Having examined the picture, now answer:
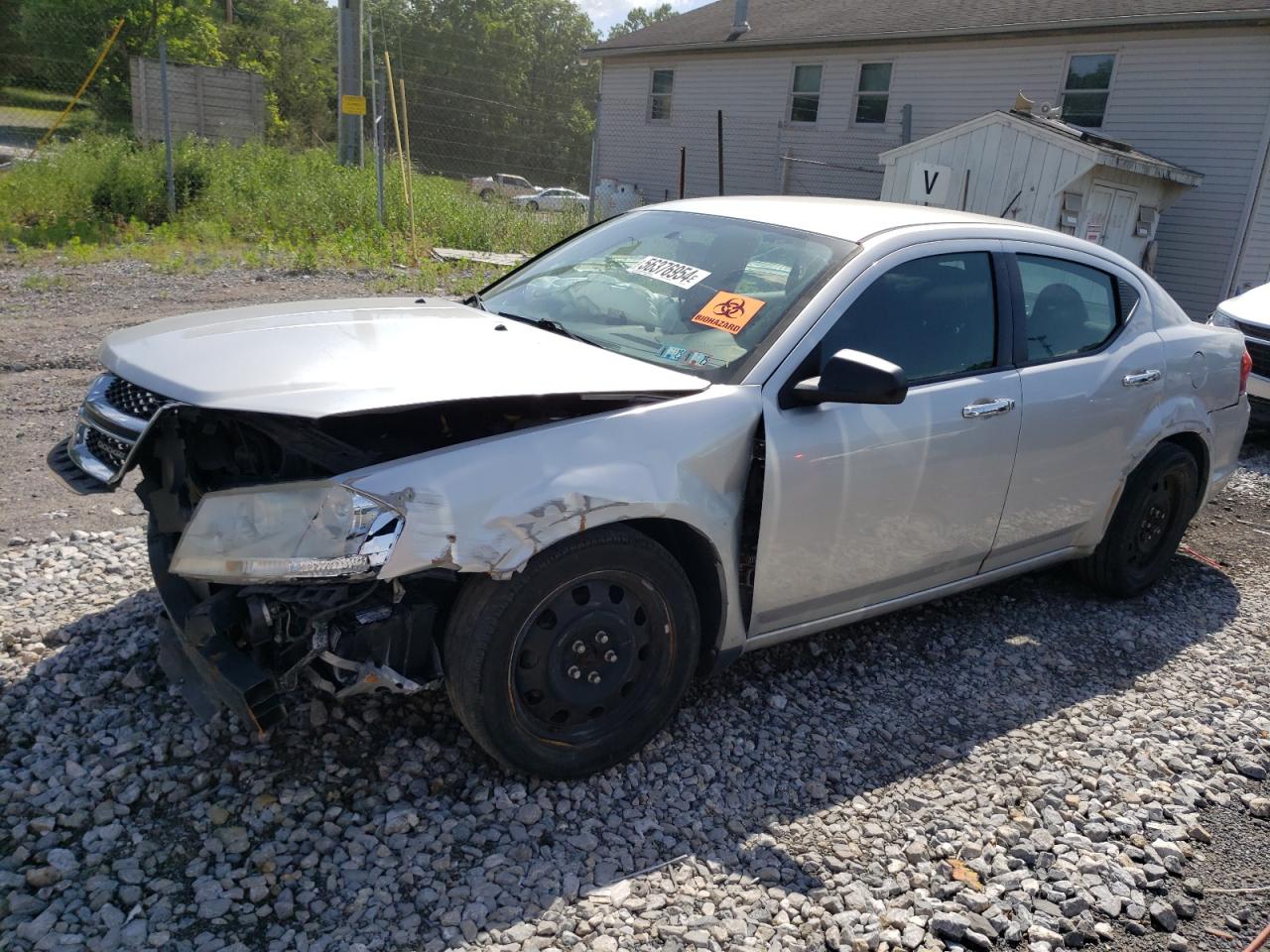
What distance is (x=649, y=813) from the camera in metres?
2.83

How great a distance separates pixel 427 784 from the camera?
9.37ft

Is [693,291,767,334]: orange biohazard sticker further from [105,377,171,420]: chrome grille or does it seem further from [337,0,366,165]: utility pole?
[337,0,366,165]: utility pole

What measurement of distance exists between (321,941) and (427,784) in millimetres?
621

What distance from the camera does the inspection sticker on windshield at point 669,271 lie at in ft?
11.3

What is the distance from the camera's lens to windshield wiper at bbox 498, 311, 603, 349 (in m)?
3.36

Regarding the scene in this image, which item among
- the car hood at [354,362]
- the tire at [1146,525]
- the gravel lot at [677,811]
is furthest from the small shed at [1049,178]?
the car hood at [354,362]

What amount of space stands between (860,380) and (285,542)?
1687mm

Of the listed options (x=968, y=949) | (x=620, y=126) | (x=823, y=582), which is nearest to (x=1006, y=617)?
(x=823, y=582)

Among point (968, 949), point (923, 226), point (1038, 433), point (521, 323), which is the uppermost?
point (923, 226)

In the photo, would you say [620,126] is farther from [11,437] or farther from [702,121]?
[11,437]

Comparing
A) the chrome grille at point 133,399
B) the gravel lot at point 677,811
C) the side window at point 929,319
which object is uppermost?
the side window at point 929,319

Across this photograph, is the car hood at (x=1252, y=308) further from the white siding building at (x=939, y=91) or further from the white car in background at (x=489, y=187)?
the white car in background at (x=489, y=187)

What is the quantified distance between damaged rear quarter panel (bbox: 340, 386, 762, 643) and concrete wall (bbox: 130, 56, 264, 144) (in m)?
17.2

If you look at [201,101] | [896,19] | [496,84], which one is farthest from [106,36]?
[896,19]
